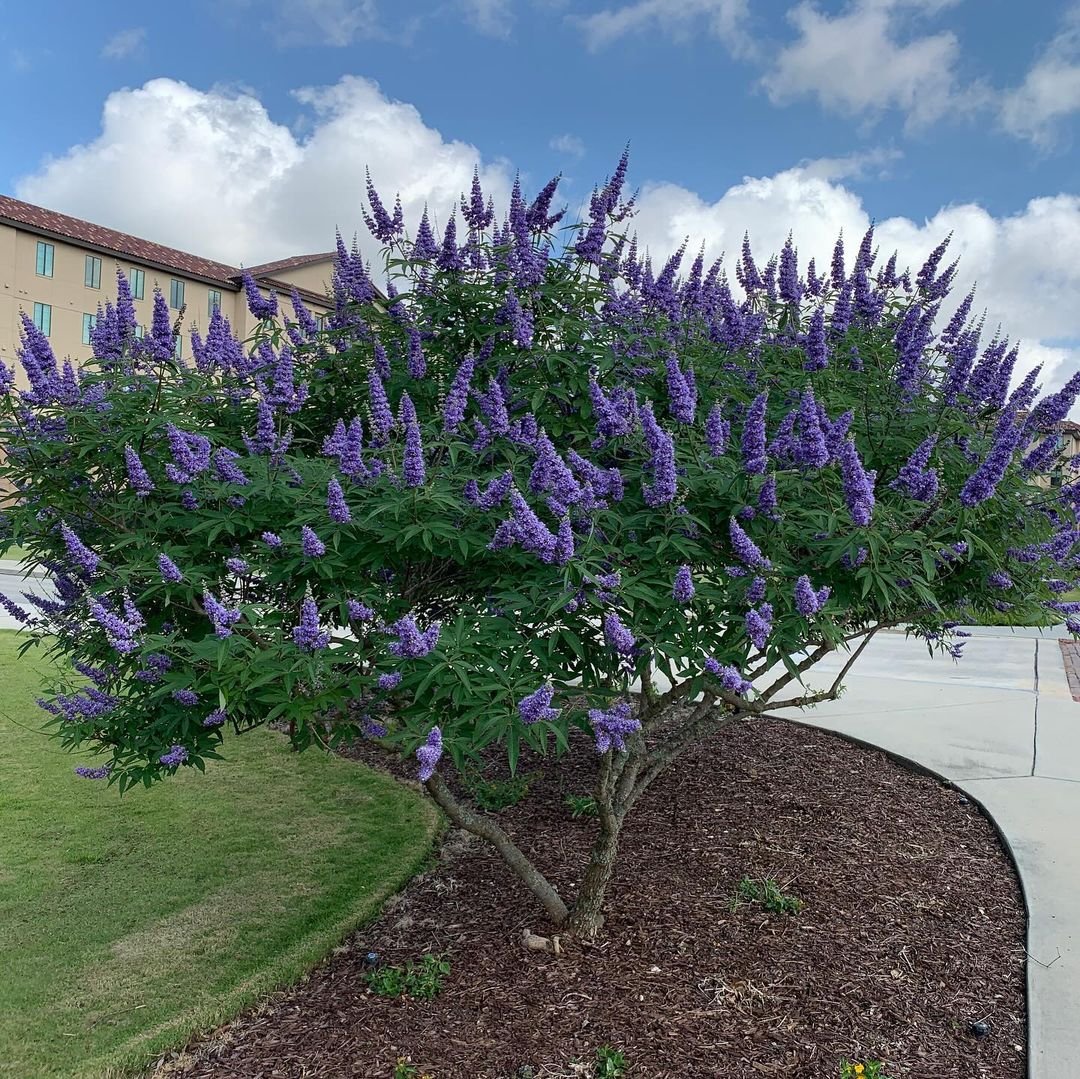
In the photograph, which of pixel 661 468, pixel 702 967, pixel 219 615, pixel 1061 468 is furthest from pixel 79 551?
pixel 1061 468

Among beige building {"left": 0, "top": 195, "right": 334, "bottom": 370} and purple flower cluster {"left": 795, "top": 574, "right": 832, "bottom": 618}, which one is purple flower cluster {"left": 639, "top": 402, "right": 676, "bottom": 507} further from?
beige building {"left": 0, "top": 195, "right": 334, "bottom": 370}

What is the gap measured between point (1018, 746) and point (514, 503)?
21.3ft

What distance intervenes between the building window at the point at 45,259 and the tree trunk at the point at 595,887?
36557mm

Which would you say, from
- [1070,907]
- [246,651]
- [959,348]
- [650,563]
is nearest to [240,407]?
[246,651]

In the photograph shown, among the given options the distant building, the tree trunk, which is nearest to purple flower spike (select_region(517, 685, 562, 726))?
the tree trunk

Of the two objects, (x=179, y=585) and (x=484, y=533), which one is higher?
(x=484, y=533)

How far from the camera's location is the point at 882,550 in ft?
9.77

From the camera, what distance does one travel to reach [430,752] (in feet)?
8.39

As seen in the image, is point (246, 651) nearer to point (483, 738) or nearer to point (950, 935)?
point (483, 738)

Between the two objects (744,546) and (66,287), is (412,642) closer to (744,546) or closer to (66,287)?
(744,546)

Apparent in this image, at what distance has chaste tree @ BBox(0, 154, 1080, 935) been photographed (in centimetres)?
279

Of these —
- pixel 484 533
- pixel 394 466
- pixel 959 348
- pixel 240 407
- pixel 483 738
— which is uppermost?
pixel 959 348

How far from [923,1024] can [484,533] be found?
263 centimetres

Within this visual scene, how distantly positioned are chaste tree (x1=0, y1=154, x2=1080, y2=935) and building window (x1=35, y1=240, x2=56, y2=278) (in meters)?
34.9
